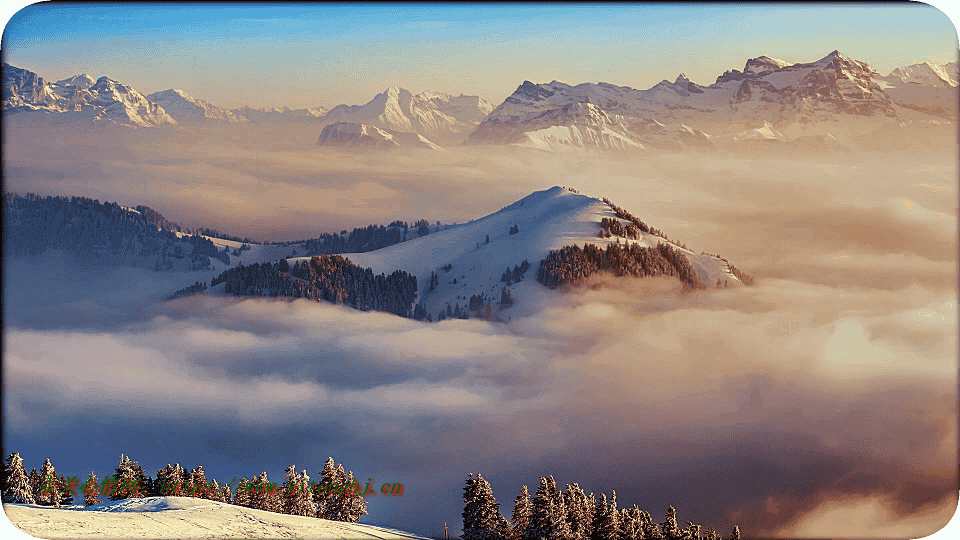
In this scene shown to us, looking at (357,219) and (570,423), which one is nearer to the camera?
(570,423)

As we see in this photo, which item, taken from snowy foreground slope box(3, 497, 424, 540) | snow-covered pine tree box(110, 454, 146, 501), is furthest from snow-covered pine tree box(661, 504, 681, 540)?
snow-covered pine tree box(110, 454, 146, 501)

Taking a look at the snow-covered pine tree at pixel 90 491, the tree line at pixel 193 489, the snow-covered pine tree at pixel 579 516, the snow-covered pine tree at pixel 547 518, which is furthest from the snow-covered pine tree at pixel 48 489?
the snow-covered pine tree at pixel 579 516

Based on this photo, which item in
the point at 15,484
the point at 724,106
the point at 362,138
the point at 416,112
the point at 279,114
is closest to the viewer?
the point at 15,484

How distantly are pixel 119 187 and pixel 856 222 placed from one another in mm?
29085

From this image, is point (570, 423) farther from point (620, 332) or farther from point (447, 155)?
point (447, 155)

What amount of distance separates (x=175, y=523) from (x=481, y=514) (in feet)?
22.4

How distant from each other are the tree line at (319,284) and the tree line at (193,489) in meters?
18.3

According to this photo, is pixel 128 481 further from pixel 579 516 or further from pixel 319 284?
pixel 319 284

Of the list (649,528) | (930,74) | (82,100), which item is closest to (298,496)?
(649,528)

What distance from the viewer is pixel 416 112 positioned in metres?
30.5

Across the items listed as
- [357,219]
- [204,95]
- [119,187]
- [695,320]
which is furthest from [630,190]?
[119,187]

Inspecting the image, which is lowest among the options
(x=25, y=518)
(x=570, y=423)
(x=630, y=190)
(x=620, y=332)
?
(x=25, y=518)

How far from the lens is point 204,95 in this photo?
29.8 m

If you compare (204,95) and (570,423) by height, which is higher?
(204,95)
